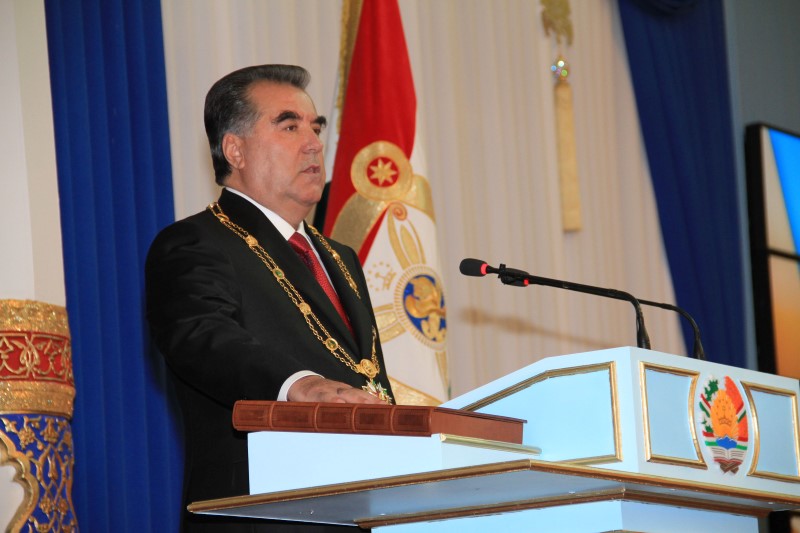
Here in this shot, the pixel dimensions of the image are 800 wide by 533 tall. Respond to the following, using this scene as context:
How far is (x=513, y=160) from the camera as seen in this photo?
5.95 m

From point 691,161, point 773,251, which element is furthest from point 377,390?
point 773,251

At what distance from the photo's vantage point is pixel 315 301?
2.64 metres

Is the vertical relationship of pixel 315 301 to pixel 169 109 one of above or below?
below

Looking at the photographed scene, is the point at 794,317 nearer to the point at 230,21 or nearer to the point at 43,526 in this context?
the point at 230,21

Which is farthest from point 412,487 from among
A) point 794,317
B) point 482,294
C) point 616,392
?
point 794,317

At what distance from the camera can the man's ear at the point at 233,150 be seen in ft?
9.82

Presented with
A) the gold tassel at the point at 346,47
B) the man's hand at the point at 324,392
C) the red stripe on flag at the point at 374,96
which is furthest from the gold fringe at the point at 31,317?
the gold tassel at the point at 346,47

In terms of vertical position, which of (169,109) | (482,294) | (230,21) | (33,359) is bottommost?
(33,359)

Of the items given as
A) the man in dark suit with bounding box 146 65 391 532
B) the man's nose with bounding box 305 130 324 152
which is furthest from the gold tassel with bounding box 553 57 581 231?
the man's nose with bounding box 305 130 324 152

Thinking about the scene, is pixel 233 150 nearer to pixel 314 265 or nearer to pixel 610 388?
pixel 314 265

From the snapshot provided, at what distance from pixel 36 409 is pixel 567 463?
1.65 meters

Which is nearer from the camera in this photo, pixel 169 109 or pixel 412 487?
pixel 412 487

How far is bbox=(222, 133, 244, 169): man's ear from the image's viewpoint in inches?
118

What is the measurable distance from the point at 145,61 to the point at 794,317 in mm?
4232
